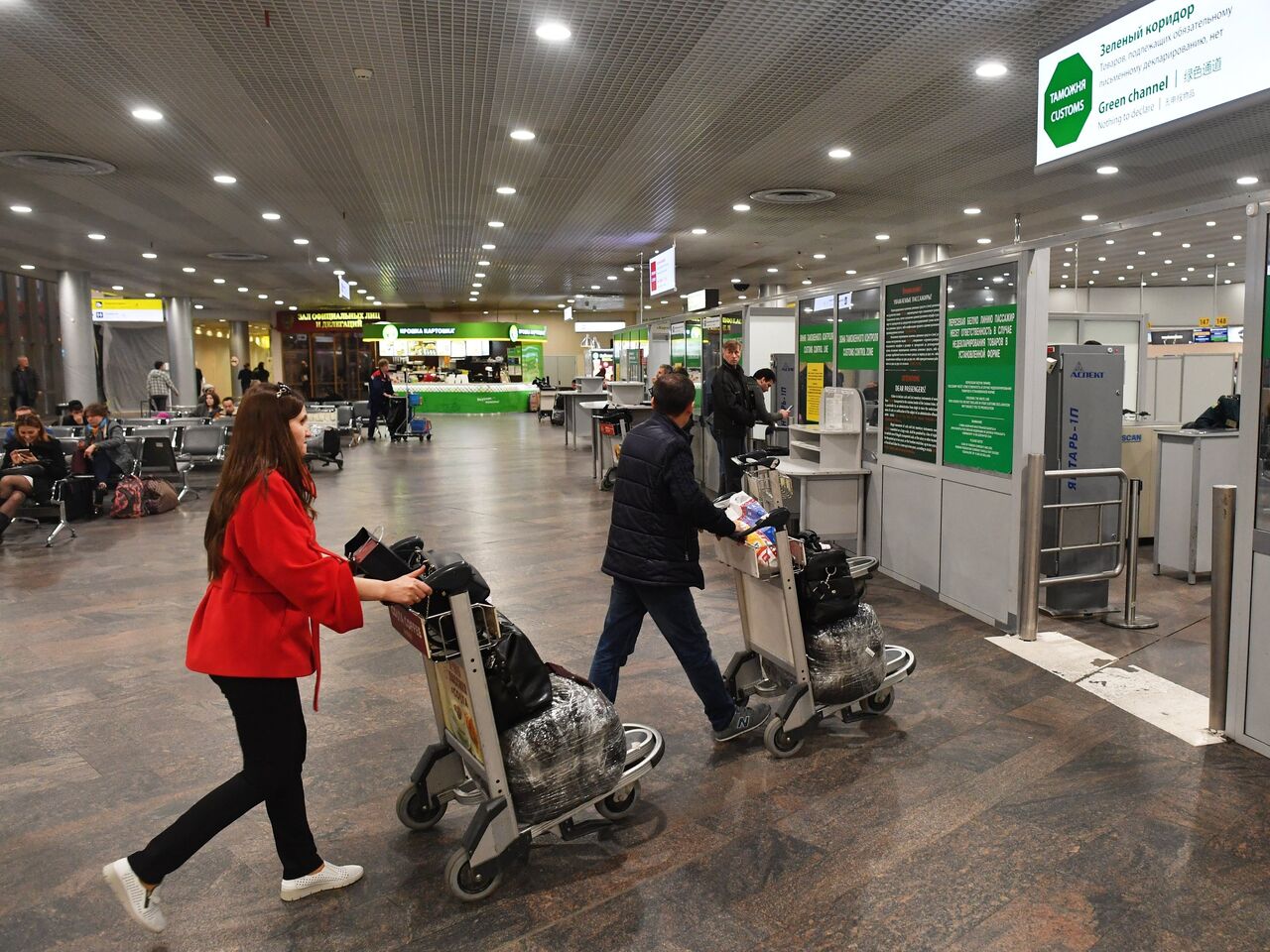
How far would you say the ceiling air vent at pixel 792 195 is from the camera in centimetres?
1141

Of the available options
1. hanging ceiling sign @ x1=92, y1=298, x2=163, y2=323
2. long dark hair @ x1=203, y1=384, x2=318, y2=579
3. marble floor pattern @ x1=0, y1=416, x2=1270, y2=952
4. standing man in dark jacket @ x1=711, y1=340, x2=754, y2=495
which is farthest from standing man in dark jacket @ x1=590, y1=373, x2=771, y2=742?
hanging ceiling sign @ x1=92, y1=298, x2=163, y2=323

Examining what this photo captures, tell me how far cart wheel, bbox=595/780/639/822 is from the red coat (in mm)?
1161

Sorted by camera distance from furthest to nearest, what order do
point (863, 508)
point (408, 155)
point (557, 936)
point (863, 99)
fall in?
point (408, 155) → point (863, 99) → point (863, 508) → point (557, 936)

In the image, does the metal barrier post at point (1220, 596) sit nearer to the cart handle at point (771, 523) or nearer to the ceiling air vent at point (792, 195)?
the cart handle at point (771, 523)

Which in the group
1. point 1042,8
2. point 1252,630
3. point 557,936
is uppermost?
point 1042,8

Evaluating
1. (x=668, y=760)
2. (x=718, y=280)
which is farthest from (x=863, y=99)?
(x=718, y=280)

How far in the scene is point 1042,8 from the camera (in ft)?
19.2

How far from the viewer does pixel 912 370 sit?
604cm

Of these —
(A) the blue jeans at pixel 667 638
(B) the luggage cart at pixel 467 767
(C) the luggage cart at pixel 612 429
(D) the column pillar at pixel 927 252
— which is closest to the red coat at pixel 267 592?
(B) the luggage cart at pixel 467 767

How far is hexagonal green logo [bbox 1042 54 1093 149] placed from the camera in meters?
4.95

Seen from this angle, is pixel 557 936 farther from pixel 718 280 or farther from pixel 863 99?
pixel 718 280

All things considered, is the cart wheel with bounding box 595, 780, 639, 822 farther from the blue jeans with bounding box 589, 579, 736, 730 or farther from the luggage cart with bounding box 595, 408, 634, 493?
the luggage cart with bounding box 595, 408, 634, 493

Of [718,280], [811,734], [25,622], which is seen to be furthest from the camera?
[718,280]

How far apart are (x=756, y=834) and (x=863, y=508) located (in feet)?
13.6
